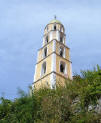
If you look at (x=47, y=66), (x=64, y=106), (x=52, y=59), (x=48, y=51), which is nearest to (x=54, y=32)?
(x=48, y=51)

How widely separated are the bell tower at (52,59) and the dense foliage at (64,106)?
709 inches

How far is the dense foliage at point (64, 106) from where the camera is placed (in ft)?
11.9

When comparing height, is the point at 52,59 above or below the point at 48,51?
below

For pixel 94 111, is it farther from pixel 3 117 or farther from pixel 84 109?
pixel 3 117

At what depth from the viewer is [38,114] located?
164 inches

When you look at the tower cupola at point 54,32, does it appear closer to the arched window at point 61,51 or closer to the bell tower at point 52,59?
the bell tower at point 52,59

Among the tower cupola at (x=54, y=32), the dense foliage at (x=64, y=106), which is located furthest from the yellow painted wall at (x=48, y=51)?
the dense foliage at (x=64, y=106)

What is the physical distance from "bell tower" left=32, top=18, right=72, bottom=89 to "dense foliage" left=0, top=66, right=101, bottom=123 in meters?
18.0

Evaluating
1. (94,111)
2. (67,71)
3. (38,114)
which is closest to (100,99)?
(94,111)

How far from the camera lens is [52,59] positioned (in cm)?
2589

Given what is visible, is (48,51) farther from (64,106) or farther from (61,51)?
(64,106)

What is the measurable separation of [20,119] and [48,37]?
2866 centimetres

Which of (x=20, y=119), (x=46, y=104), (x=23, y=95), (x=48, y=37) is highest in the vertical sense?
(x=48, y=37)

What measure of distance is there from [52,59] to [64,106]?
22.0 m
